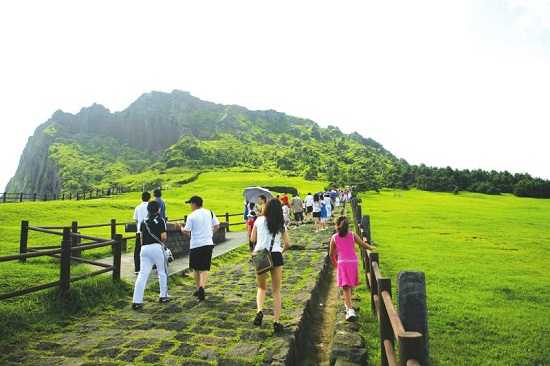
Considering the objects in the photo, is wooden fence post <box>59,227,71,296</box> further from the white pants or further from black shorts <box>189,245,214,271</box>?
black shorts <box>189,245,214,271</box>

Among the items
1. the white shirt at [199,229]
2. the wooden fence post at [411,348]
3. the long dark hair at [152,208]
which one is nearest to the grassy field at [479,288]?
the wooden fence post at [411,348]

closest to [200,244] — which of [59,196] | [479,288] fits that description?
[479,288]

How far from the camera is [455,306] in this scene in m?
7.96

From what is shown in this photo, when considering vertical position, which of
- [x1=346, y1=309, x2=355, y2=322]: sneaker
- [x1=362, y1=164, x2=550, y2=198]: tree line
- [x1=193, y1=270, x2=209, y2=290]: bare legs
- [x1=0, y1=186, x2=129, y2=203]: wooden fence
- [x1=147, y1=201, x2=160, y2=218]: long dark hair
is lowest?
[x1=0, y1=186, x2=129, y2=203]: wooden fence

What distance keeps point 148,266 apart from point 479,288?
27.5ft

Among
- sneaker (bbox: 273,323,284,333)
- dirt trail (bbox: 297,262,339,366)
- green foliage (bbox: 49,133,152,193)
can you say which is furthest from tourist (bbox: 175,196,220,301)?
green foliage (bbox: 49,133,152,193)

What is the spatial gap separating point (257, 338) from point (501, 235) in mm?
21067

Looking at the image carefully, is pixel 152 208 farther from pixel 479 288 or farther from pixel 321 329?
pixel 479 288

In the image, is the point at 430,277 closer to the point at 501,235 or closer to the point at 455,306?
the point at 455,306

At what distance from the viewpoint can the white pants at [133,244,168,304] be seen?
7.07 metres

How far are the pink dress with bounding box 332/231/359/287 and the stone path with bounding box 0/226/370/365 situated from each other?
0.71 m

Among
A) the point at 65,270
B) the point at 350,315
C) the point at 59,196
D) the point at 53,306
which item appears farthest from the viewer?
the point at 59,196

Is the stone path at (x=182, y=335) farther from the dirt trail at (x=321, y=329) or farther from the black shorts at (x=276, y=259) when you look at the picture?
the black shorts at (x=276, y=259)

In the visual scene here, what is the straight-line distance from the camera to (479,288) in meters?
9.75
